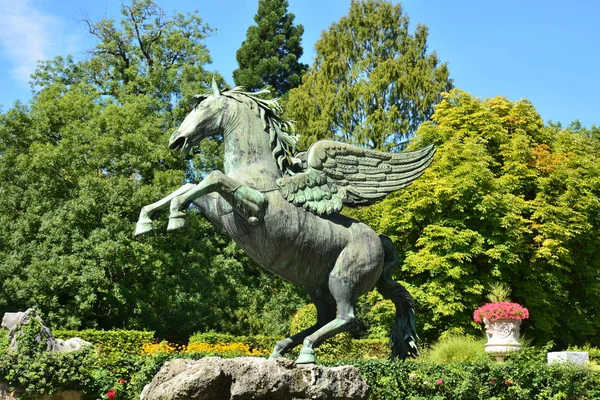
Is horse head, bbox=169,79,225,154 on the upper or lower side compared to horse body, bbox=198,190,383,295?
upper

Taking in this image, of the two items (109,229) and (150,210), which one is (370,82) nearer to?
(109,229)

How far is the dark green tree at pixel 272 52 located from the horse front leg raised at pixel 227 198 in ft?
93.9

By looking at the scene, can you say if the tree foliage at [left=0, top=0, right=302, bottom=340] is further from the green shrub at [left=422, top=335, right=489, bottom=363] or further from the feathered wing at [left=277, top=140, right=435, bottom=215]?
the feathered wing at [left=277, top=140, right=435, bottom=215]

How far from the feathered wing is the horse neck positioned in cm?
22

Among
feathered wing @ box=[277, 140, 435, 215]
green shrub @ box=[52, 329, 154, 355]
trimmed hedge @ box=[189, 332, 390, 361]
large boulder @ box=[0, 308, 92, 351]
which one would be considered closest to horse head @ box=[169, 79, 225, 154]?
feathered wing @ box=[277, 140, 435, 215]

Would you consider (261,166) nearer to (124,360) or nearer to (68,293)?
(124,360)

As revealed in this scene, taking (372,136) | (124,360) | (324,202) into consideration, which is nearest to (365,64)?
(372,136)

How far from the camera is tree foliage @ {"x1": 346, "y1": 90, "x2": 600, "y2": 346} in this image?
66.5 ft

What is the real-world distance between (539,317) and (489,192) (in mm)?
4089

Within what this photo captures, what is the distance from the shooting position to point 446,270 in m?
20.0

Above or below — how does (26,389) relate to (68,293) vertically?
below

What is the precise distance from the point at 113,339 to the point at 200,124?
13.5 metres

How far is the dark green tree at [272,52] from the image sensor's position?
113 ft

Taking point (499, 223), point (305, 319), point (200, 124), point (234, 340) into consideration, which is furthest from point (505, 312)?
point (234, 340)
